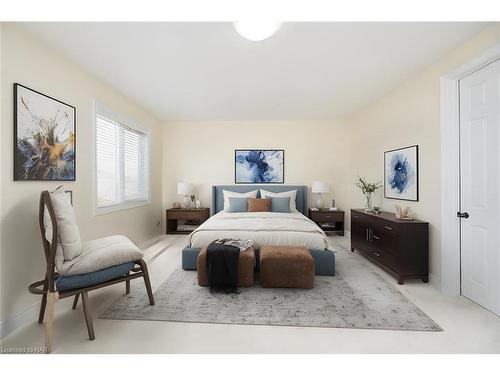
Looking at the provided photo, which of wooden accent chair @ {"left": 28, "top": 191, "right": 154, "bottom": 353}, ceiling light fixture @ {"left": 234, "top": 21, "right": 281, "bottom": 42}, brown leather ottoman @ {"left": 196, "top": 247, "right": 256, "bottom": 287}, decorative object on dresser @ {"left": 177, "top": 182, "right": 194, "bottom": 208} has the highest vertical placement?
ceiling light fixture @ {"left": 234, "top": 21, "right": 281, "bottom": 42}

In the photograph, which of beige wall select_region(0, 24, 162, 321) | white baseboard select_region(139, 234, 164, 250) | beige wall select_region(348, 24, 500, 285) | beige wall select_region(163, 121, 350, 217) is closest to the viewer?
beige wall select_region(0, 24, 162, 321)

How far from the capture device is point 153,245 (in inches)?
173

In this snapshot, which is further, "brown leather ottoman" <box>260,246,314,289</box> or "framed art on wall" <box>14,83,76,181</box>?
"brown leather ottoman" <box>260,246,314,289</box>

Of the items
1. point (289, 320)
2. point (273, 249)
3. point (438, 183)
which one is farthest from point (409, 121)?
point (289, 320)

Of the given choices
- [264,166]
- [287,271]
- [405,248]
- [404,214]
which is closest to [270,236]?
[287,271]

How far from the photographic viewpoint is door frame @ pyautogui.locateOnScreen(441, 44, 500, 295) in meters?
2.43

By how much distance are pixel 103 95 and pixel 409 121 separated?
162 inches

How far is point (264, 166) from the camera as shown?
523cm

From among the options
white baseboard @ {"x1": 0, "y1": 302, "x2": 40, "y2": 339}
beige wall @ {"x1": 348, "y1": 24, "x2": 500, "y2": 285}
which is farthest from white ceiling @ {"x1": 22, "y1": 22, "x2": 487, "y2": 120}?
white baseboard @ {"x1": 0, "y1": 302, "x2": 40, "y2": 339}

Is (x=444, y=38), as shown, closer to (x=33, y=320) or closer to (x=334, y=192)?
(x=334, y=192)

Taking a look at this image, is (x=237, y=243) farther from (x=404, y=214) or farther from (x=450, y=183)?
(x=450, y=183)

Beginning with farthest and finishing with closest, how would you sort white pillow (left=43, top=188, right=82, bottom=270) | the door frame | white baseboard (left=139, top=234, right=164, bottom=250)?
white baseboard (left=139, top=234, right=164, bottom=250)
the door frame
white pillow (left=43, top=188, right=82, bottom=270)

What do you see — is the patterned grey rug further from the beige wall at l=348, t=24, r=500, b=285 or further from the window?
the window

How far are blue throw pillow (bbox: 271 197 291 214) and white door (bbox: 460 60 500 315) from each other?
2.56m
